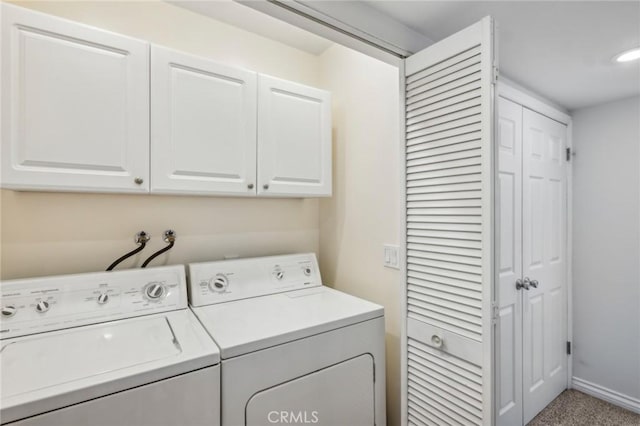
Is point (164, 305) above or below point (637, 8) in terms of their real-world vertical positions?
below

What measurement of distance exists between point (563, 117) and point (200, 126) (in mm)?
2416

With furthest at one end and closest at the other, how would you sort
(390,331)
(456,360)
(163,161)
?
(390,331) → (163,161) → (456,360)

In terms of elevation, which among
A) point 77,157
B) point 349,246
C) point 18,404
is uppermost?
point 77,157

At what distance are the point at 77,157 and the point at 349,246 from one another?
1495 millimetres

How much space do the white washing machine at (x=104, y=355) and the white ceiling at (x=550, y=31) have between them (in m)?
1.53

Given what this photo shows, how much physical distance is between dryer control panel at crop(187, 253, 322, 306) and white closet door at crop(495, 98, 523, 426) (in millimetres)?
1172

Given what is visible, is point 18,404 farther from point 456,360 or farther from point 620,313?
point 620,313

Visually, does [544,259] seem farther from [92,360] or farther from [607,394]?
[92,360]

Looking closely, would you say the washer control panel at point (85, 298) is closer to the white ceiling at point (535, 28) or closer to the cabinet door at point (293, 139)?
the cabinet door at point (293, 139)

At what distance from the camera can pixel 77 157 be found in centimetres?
126

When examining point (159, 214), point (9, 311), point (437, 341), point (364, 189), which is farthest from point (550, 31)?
point (9, 311)

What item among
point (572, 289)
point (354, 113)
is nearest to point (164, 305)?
point (354, 113)

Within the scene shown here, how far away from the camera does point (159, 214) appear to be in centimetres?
169

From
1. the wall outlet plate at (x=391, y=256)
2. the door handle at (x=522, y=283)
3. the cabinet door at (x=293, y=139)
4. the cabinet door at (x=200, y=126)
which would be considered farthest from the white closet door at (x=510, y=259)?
the cabinet door at (x=200, y=126)
